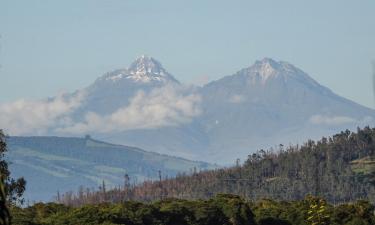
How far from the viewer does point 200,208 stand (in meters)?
120

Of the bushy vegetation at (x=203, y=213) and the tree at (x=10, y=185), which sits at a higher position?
the bushy vegetation at (x=203, y=213)

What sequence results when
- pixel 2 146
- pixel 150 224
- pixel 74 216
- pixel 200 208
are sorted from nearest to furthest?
1. pixel 2 146
2. pixel 74 216
3. pixel 150 224
4. pixel 200 208

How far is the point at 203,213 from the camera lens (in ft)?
387

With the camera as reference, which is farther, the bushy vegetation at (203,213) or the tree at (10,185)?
the bushy vegetation at (203,213)

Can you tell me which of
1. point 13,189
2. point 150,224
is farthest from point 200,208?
point 13,189

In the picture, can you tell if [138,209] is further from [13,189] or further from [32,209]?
[13,189]

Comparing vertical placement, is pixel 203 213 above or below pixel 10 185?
above

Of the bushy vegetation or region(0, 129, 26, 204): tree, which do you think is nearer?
A: region(0, 129, 26, 204): tree

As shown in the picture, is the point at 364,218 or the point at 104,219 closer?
the point at 104,219

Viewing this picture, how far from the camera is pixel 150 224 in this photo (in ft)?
357

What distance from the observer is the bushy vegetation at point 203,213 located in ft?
338

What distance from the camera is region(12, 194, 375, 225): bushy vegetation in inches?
4059

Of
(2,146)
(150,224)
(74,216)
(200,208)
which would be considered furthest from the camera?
(200,208)

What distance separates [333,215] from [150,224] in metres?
22.5
